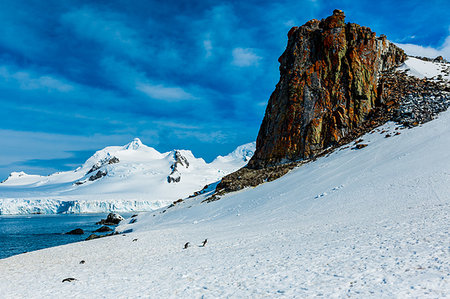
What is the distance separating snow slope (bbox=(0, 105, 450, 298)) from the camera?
11.1 m

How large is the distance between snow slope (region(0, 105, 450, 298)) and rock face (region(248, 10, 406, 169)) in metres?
22.0

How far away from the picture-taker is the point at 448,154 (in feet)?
106

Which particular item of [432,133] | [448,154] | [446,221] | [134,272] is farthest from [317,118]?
[134,272]

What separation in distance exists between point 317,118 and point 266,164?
14.6 meters

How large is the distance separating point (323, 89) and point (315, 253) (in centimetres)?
5369

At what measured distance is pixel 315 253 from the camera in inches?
600

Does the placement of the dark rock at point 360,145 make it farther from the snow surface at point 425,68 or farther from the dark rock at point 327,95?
the snow surface at point 425,68

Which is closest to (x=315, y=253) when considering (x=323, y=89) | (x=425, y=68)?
(x=323, y=89)

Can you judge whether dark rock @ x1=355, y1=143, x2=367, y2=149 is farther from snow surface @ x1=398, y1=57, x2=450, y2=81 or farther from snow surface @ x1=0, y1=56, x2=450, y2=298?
snow surface @ x1=398, y1=57, x2=450, y2=81

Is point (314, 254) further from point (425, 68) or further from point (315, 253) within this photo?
point (425, 68)

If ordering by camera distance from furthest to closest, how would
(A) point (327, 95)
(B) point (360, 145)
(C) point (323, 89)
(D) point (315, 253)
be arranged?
(C) point (323, 89) < (A) point (327, 95) < (B) point (360, 145) < (D) point (315, 253)

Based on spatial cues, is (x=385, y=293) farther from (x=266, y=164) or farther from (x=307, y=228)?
(x=266, y=164)

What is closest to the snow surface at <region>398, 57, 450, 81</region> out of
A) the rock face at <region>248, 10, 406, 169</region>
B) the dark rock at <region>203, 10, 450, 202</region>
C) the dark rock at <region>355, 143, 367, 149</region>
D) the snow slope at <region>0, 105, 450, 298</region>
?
the dark rock at <region>203, 10, 450, 202</region>

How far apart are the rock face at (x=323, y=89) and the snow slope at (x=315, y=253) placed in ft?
72.1
